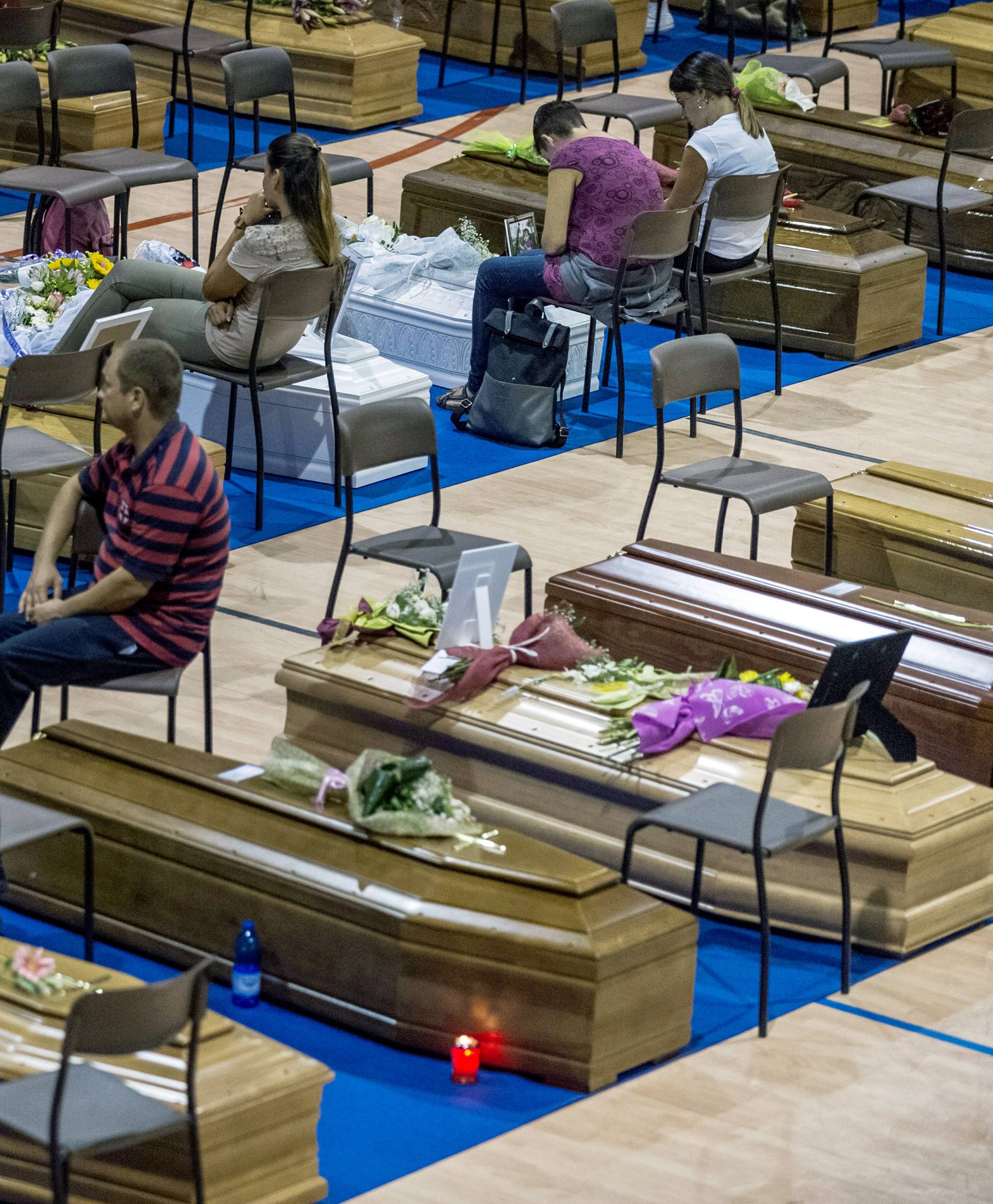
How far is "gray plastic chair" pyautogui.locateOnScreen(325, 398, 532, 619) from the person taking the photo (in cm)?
580

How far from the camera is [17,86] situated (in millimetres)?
8664

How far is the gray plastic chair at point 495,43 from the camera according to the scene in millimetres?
12242

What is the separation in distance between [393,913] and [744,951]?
38.6 inches

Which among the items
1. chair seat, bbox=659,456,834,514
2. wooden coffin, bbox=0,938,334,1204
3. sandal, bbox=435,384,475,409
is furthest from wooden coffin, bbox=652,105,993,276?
wooden coffin, bbox=0,938,334,1204

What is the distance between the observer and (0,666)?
4.79 meters

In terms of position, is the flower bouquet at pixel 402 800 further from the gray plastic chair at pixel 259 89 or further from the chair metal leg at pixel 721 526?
the gray plastic chair at pixel 259 89

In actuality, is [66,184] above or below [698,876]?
above

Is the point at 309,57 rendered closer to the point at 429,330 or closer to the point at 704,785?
the point at 429,330

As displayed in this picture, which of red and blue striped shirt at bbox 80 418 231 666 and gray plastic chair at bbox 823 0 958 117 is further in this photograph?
gray plastic chair at bbox 823 0 958 117

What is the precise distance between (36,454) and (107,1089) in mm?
2828

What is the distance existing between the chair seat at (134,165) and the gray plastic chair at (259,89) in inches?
10.6

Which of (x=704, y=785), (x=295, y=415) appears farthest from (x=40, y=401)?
(x=704, y=785)

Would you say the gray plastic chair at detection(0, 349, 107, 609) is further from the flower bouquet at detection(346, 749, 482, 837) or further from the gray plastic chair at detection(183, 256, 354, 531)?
the flower bouquet at detection(346, 749, 482, 837)

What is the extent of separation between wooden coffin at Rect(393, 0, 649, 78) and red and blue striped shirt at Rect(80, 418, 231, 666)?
8245 millimetres
